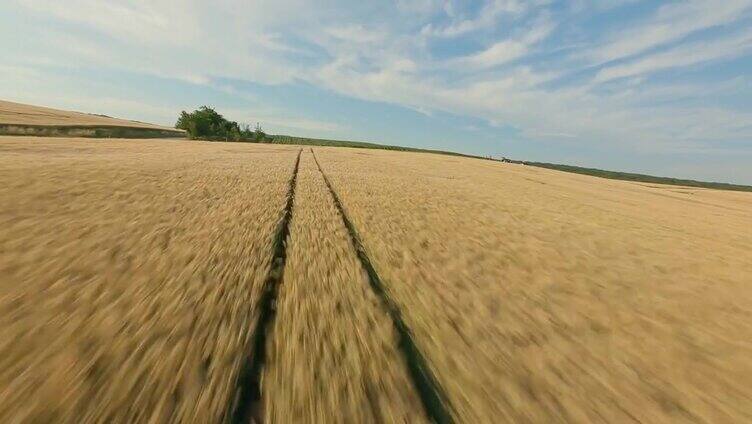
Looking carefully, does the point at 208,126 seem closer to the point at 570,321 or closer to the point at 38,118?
the point at 38,118

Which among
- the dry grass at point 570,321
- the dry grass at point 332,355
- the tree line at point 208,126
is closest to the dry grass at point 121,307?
the dry grass at point 332,355

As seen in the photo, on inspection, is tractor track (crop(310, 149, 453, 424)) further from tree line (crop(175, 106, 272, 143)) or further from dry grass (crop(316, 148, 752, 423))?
tree line (crop(175, 106, 272, 143))

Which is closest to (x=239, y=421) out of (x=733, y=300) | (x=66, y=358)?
(x=66, y=358)

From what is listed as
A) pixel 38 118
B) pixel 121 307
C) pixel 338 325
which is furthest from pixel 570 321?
pixel 38 118

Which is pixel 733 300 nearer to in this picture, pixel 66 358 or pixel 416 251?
pixel 416 251

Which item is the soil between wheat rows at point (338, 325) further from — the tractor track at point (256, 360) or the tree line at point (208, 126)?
the tree line at point (208, 126)

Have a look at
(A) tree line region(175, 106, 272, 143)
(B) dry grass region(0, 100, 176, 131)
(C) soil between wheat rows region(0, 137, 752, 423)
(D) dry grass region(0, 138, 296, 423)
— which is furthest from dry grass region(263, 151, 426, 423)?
(A) tree line region(175, 106, 272, 143)

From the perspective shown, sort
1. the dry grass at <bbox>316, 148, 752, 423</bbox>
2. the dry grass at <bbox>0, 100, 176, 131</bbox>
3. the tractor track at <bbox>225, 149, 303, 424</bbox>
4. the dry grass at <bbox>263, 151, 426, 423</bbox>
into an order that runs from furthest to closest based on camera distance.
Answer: the dry grass at <bbox>0, 100, 176, 131</bbox> → the dry grass at <bbox>316, 148, 752, 423</bbox> → the dry grass at <bbox>263, 151, 426, 423</bbox> → the tractor track at <bbox>225, 149, 303, 424</bbox>
